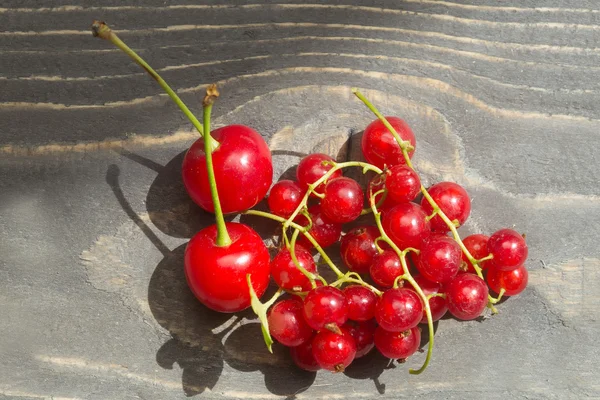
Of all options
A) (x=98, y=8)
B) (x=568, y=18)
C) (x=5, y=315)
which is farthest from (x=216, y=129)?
(x=568, y=18)

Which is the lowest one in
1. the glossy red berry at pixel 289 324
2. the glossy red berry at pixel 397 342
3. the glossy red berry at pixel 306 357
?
the glossy red berry at pixel 306 357

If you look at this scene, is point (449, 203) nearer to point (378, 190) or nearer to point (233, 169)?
point (378, 190)

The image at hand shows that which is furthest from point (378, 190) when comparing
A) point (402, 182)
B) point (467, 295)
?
point (467, 295)

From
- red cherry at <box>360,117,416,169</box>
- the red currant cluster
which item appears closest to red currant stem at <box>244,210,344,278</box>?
the red currant cluster

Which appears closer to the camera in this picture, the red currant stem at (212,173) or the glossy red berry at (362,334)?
the red currant stem at (212,173)

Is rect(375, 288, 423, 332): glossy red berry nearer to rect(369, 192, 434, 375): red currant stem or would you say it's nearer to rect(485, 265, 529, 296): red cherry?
rect(369, 192, 434, 375): red currant stem

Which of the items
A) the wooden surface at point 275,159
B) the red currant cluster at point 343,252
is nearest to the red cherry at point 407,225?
the red currant cluster at point 343,252

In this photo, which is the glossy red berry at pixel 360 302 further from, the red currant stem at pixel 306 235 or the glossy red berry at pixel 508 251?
the glossy red berry at pixel 508 251
